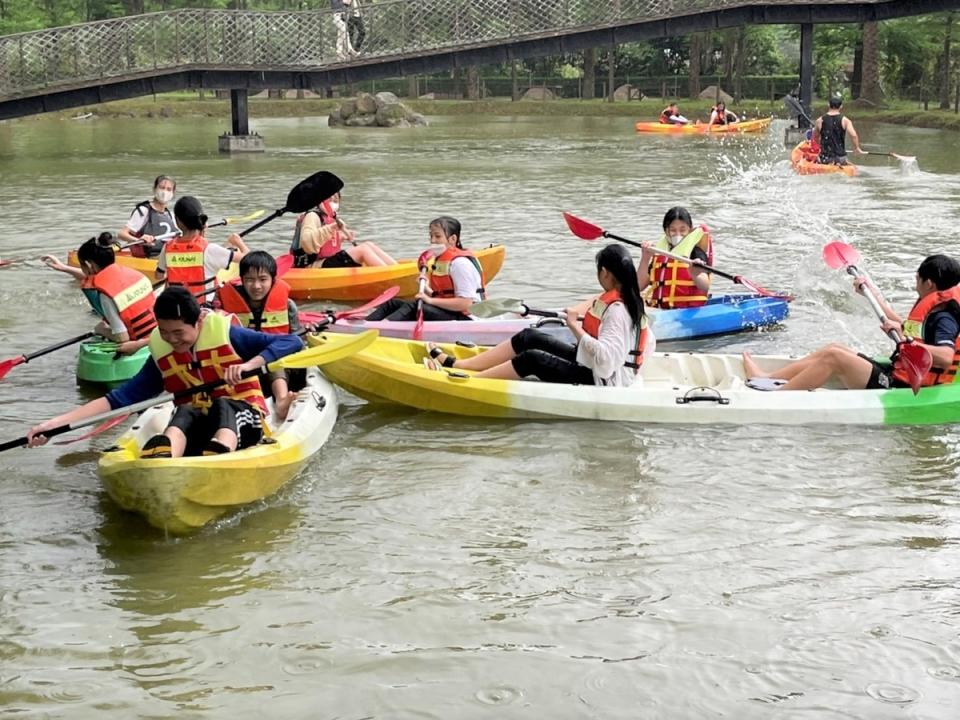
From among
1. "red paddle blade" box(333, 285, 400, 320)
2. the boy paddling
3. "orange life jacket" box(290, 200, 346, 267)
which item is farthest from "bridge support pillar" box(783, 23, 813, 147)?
the boy paddling

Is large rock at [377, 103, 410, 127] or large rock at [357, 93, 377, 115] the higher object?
large rock at [357, 93, 377, 115]

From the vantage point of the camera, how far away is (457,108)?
4575 cm

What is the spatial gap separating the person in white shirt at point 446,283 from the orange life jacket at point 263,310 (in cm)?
189

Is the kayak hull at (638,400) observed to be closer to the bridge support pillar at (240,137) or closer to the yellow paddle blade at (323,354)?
the yellow paddle blade at (323,354)

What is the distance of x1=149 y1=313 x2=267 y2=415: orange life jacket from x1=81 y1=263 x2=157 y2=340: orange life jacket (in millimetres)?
1770

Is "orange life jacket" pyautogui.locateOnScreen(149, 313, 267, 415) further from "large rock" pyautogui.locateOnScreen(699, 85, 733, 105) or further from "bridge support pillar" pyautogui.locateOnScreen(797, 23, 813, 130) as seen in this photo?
"large rock" pyautogui.locateOnScreen(699, 85, 733, 105)

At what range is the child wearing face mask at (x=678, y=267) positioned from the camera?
9422mm

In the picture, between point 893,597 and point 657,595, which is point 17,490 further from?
point 893,597

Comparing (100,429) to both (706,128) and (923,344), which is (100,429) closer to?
(923,344)

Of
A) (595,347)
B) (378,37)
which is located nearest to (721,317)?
(595,347)

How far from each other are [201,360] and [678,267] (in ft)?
15.3

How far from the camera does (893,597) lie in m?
5.31

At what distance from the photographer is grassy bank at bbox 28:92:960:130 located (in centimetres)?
4169

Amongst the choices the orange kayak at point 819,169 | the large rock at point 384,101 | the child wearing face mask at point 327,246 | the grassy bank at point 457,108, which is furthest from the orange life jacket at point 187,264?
the grassy bank at point 457,108
